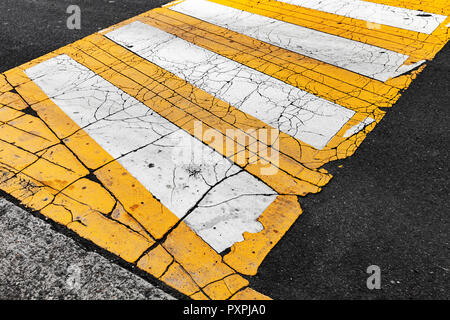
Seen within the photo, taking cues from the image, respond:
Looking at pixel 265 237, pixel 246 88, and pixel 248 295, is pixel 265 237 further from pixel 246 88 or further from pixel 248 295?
pixel 246 88

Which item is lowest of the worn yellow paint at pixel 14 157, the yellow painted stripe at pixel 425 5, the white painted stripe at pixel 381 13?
the worn yellow paint at pixel 14 157

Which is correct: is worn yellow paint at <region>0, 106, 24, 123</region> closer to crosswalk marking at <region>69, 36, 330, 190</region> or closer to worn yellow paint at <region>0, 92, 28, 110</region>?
worn yellow paint at <region>0, 92, 28, 110</region>

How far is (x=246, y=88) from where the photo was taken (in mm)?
3939

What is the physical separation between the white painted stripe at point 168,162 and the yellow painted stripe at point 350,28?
2.84 meters

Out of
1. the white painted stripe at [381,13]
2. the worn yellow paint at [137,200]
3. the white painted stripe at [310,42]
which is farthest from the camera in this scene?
the white painted stripe at [381,13]

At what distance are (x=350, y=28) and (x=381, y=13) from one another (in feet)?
2.49

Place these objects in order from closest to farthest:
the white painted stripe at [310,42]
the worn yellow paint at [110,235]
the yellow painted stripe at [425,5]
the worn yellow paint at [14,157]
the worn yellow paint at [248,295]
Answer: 1. the worn yellow paint at [248,295]
2. the worn yellow paint at [110,235]
3. the worn yellow paint at [14,157]
4. the white painted stripe at [310,42]
5. the yellow painted stripe at [425,5]

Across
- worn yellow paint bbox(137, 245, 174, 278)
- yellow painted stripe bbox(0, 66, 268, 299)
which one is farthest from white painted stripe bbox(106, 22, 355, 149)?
worn yellow paint bbox(137, 245, 174, 278)

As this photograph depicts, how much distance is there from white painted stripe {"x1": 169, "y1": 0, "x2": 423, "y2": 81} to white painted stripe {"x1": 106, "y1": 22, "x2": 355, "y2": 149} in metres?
0.79

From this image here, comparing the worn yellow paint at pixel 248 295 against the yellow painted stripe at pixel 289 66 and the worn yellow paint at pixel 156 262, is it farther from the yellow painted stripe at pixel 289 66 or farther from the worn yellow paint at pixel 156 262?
the yellow painted stripe at pixel 289 66

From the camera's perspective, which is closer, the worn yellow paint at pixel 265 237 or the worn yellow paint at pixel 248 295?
the worn yellow paint at pixel 248 295

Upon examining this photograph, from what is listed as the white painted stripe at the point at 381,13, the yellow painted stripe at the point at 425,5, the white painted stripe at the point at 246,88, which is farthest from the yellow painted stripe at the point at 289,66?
the yellow painted stripe at the point at 425,5

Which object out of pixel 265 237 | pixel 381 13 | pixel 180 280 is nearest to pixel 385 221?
pixel 265 237

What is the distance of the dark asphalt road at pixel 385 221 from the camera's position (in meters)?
2.12
